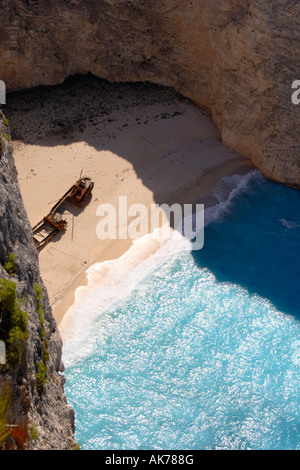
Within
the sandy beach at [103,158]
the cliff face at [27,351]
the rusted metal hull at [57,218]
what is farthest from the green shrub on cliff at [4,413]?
the rusted metal hull at [57,218]

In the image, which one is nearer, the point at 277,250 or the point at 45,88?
the point at 277,250

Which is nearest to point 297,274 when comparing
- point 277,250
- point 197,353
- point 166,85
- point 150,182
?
point 277,250

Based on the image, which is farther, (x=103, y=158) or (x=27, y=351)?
(x=103, y=158)

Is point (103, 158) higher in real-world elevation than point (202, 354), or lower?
higher

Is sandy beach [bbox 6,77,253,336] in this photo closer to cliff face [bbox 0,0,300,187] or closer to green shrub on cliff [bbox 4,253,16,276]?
cliff face [bbox 0,0,300,187]

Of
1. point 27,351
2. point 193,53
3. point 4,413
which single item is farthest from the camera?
point 193,53

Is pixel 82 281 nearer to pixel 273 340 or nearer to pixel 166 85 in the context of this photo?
pixel 273 340

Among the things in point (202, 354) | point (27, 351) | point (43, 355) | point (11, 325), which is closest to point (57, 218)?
point (202, 354)

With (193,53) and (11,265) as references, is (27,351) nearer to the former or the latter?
(11,265)
